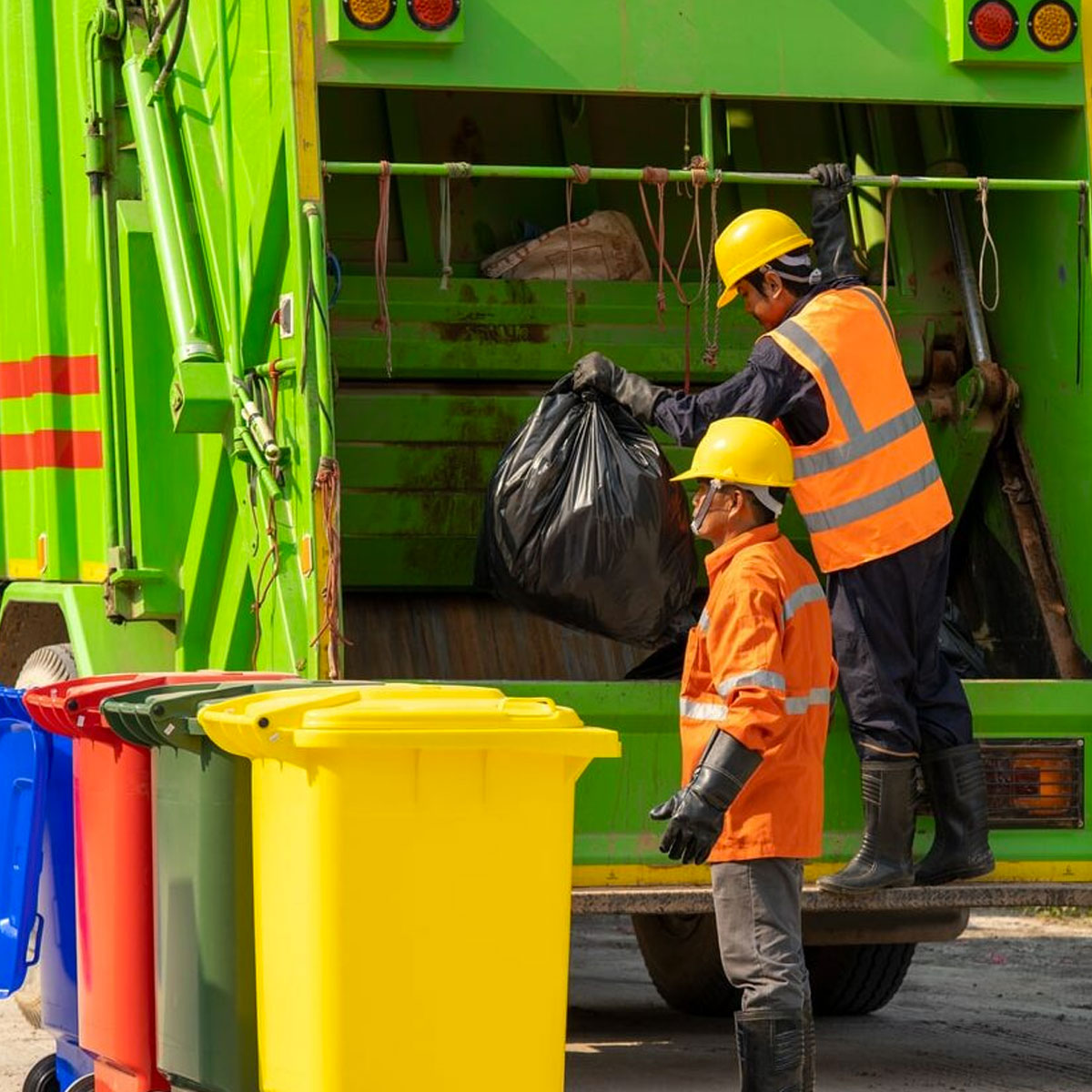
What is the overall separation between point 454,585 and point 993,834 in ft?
5.37

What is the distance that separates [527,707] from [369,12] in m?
1.75

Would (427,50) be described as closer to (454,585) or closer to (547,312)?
(547,312)

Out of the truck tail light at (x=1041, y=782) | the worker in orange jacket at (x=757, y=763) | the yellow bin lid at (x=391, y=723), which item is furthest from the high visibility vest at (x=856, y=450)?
the yellow bin lid at (x=391, y=723)

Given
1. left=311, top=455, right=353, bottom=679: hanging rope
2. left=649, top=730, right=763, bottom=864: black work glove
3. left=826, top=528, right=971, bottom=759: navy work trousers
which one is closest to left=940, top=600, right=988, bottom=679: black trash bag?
left=826, top=528, right=971, bottom=759: navy work trousers

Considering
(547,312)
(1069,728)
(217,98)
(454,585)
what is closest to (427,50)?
(217,98)

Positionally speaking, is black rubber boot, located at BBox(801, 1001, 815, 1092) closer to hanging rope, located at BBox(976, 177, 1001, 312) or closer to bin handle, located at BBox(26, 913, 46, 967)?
bin handle, located at BBox(26, 913, 46, 967)

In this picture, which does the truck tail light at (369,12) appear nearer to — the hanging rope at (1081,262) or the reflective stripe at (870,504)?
the reflective stripe at (870,504)

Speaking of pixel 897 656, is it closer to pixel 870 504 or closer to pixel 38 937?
pixel 870 504

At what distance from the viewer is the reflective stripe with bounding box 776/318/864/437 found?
17.7 feet

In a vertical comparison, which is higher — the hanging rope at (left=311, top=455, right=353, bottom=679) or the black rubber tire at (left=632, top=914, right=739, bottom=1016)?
the hanging rope at (left=311, top=455, right=353, bottom=679)

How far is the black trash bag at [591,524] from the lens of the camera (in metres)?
5.61

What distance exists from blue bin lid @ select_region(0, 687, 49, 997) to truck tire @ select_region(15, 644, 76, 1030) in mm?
1056

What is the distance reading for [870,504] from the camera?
5.43m

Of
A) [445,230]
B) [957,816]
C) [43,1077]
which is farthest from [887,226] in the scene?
[43,1077]
